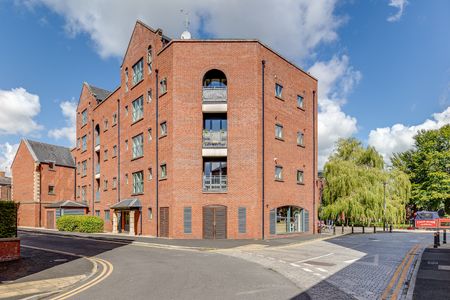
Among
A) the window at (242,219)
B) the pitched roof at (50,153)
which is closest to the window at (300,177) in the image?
the window at (242,219)

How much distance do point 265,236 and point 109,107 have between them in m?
22.7

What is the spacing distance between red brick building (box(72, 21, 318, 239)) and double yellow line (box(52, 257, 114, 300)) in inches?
439

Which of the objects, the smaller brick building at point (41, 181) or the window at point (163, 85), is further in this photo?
the smaller brick building at point (41, 181)

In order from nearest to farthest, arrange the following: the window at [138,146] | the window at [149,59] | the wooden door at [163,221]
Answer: the wooden door at [163,221] → the window at [149,59] → the window at [138,146]

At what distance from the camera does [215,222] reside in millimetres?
25562

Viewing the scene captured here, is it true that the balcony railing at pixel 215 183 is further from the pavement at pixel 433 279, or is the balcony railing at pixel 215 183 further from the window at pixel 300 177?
the pavement at pixel 433 279

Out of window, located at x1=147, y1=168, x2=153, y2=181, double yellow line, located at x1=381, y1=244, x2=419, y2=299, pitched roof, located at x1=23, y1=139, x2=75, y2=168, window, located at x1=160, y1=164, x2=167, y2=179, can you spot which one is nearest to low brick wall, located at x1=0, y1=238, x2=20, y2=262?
window, located at x1=160, y1=164, x2=167, y2=179

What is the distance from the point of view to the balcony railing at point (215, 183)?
26.2m

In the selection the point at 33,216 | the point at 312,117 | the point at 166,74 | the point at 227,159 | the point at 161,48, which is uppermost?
the point at 161,48

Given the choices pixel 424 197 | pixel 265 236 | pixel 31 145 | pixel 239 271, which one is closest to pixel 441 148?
pixel 424 197

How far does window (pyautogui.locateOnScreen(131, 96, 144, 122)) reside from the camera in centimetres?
3253

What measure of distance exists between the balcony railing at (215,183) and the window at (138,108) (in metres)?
9.69

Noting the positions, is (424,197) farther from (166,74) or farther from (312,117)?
(166,74)

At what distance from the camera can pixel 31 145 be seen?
164ft
